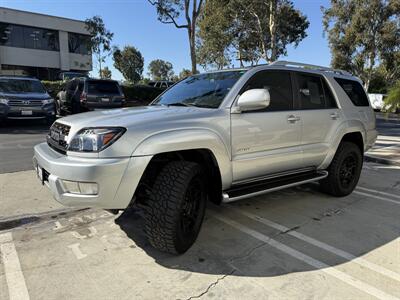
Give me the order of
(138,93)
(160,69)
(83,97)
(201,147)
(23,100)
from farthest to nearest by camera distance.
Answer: (160,69)
(138,93)
(83,97)
(23,100)
(201,147)

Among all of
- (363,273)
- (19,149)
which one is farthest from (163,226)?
A: (19,149)

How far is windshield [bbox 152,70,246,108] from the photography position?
398cm

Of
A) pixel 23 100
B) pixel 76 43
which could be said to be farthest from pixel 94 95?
pixel 76 43

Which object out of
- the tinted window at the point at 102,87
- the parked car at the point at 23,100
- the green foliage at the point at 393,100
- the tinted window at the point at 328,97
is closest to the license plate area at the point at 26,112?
the parked car at the point at 23,100

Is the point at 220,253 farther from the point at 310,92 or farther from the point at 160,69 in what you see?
the point at 160,69

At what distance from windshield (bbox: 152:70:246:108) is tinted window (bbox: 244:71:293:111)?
0.19 m

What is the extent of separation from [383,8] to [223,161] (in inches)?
1255

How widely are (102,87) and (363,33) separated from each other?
2569 cm

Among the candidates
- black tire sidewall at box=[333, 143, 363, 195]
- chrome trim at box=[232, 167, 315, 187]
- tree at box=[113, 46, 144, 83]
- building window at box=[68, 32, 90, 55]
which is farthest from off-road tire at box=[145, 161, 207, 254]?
tree at box=[113, 46, 144, 83]

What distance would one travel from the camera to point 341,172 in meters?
5.24

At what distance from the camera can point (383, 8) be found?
1157 inches

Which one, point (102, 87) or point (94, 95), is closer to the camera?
point (94, 95)

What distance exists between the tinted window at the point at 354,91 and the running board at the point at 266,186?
134 cm

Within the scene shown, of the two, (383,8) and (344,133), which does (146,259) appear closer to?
(344,133)
